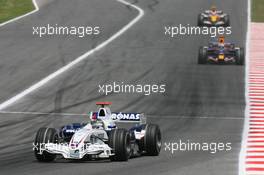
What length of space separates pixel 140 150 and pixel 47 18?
32.6 meters

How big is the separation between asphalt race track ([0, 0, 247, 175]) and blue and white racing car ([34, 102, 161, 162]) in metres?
0.22

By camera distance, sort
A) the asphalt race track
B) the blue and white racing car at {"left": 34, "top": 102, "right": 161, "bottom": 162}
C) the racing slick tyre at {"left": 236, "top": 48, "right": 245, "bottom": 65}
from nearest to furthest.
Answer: the blue and white racing car at {"left": 34, "top": 102, "right": 161, "bottom": 162} → the asphalt race track → the racing slick tyre at {"left": 236, "top": 48, "right": 245, "bottom": 65}

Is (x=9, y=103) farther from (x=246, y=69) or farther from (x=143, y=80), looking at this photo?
(x=246, y=69)

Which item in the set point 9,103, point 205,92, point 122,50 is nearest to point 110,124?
point 9,103

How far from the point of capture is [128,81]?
32250mm

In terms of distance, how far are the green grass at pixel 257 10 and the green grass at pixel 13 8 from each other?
1391 cm

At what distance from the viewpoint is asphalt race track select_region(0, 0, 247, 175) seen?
17.2 meters

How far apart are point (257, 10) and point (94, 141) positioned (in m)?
39.5

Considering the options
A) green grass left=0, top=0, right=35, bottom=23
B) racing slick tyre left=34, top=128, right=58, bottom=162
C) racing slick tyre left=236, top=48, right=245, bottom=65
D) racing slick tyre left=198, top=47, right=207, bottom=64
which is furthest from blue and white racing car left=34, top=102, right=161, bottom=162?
green grass left=0, top=0, right=35, bottom=23

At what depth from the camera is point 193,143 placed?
2012cm

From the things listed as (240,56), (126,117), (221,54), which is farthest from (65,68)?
(126,117)

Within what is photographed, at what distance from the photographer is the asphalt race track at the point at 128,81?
1717cm

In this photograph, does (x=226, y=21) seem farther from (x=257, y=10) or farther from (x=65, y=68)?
(x=65, y=68)

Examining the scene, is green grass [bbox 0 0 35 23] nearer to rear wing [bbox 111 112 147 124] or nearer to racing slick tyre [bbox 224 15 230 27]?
racing slick tyre [bbox 224 15 230 27]
